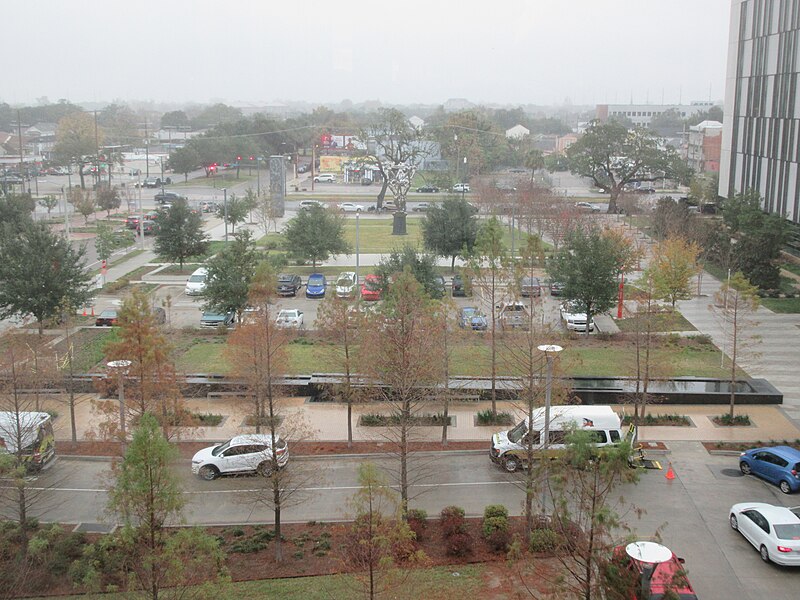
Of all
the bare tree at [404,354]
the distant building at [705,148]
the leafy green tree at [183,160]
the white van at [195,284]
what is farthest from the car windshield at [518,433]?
the distant building at [705,148]

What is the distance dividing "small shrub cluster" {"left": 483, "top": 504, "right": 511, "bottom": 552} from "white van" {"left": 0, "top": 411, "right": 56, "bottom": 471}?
6924 millimetres

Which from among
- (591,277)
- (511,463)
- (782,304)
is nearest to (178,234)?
(591,277)

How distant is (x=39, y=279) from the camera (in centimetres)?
2198

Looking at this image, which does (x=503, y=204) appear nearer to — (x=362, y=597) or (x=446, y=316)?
(x=446, y=316)

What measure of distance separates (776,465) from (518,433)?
14.5 feet

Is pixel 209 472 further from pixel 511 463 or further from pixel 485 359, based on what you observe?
pixel 485 359

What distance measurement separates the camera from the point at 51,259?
22375mm

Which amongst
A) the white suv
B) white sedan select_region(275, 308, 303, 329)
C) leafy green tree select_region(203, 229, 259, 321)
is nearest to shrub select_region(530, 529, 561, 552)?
the white suv

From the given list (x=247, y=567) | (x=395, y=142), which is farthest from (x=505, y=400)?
(x=395, y=142)

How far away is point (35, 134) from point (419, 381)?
94.9 metres

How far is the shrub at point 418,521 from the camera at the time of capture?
40.0 feet

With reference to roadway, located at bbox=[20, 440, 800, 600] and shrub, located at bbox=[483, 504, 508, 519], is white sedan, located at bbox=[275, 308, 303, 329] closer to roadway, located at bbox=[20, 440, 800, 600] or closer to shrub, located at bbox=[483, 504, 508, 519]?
roadway, located at bbox=[20, 440, 800, 600]

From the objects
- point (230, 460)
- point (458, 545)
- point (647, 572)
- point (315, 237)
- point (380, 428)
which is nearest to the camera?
point (647, 572)

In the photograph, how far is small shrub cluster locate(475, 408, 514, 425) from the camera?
17.0m
